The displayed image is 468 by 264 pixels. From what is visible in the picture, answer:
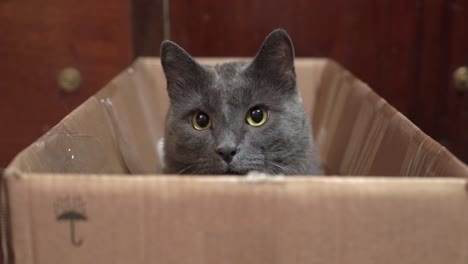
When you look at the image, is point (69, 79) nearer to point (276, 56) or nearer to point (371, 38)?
point (276, 56)

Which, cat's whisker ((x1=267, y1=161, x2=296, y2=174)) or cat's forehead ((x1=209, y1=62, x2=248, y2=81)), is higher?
cat's forehead ((x1=209, y1=62, x2=248, y2=81))

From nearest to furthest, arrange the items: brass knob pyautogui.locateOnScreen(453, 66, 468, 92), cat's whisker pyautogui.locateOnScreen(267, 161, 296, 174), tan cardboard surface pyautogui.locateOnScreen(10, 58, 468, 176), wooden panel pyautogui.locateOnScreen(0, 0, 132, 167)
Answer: tan cardboard surface pyautogui.locateOnScreen(10, 58, 468, 176)
cat's whisker pyautogui.locateOnScreen(267, 161, 296, 174)
wooden panel pyautogui.locateOnScreen(0, 0, 132, 167)
brass knob pyautogui.locateOnScreen(453, 66, 468, 92)

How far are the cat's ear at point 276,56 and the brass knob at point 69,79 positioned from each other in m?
0.73

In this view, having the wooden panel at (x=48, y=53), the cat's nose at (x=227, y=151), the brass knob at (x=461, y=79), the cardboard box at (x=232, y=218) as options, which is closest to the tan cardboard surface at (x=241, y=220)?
the cardboard box at (x=232, y=218)

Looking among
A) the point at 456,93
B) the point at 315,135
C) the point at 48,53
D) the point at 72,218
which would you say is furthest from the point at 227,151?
the point at 456,93

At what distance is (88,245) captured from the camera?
75cm

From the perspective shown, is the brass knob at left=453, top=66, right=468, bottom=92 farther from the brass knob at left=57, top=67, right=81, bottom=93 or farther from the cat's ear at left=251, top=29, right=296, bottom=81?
the brass knob at left=57, top=67, right=81, bottom=93

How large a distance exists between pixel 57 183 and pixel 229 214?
236 mm

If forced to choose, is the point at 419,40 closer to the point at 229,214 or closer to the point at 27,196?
the point at 229,214

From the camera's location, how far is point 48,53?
1.68m

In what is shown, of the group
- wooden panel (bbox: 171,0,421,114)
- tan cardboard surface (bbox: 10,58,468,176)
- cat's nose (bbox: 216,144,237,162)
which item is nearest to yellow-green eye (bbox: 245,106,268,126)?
cat's nose (bbox: 216,144,237,162)

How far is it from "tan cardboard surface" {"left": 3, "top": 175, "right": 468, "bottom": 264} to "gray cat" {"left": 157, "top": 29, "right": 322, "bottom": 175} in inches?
12.7

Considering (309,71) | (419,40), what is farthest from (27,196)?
(419,40)

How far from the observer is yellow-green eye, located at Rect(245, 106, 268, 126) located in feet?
3.74
